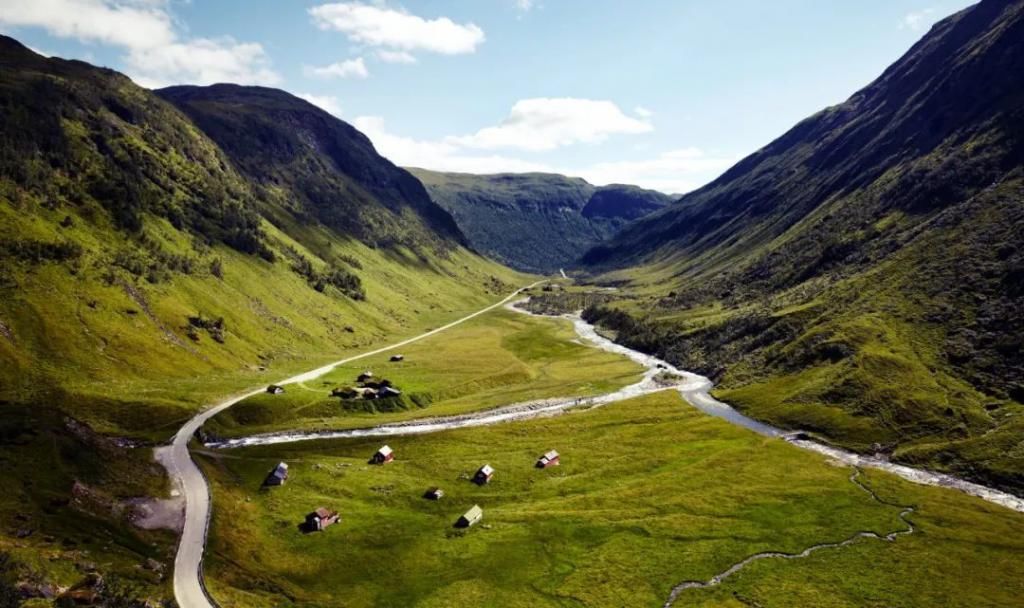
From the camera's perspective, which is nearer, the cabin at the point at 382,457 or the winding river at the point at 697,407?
the winding river at the point at 697,407

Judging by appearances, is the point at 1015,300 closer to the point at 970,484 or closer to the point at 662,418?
the point at 970,484

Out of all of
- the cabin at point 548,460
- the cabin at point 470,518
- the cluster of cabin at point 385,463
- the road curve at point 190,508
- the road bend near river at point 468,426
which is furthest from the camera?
the cabin at point 548,460

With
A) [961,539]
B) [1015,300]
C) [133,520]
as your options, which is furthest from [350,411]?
[1015,300]

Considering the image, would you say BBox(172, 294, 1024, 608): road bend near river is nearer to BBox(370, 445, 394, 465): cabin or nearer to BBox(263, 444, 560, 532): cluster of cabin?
BBox(263, 444, 560, 532): cluster of cabin

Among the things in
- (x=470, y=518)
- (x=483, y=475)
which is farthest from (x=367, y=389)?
(x=470, y=518)

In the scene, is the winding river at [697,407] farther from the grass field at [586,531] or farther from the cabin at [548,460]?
the cabin at [548,460]

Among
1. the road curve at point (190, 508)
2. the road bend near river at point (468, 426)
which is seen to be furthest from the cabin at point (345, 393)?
the road curve at point (190, 508)

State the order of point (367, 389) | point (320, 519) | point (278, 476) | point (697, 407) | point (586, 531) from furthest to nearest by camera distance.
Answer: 1. point (697, 407)
2. point (367, 389)
3. point (278, 476)
4. point (586, 531)
5. point (320, 519)

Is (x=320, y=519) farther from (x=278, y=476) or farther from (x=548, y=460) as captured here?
(x=548, y=460)

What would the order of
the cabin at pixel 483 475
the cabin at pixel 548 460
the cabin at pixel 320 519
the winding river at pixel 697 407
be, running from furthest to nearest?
the cabin at pixel 548 460 < the cabin at pixel 483 475 < the winding river at pixel 697 407 < the cabin at pixel 320 519
